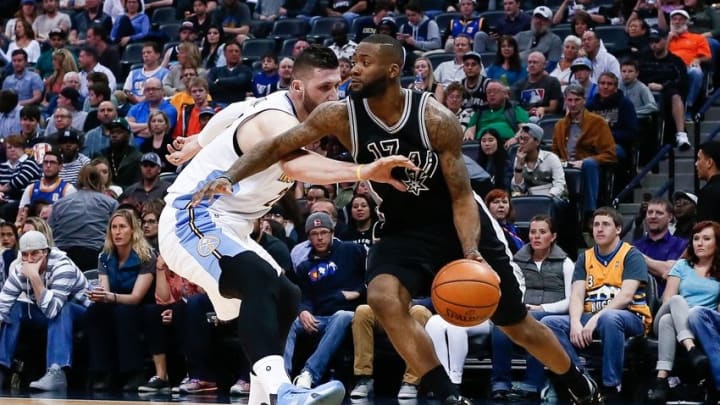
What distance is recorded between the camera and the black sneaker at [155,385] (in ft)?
33.9

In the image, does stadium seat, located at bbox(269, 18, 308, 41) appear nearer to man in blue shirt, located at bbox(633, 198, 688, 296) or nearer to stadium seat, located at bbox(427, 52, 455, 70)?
stadium seat, located at bbox(427, 52, 455, 70)

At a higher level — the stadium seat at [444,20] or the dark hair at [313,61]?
the dark hair at [313,61]

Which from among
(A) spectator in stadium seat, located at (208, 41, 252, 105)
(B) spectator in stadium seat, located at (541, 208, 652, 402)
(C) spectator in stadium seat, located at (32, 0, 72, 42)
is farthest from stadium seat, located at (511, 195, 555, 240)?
(C) spectator in stadium seat, located at (32, 0, 72, 42)

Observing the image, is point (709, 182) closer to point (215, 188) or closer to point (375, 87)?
point (375, 87)

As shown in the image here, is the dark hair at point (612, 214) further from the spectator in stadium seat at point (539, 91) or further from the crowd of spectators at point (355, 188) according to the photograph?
the spectator in stadium seat at point (539, 91)

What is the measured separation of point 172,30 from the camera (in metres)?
18.5

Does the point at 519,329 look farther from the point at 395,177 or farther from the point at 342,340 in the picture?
the point at 342,340

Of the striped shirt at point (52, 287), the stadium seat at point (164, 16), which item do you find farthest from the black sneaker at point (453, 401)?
the stadium seat at point (164, 16)

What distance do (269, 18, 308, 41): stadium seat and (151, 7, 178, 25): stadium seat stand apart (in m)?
2.35

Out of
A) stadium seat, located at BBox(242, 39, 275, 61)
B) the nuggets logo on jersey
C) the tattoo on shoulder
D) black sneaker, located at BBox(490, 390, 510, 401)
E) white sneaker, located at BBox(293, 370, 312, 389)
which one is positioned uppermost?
the tattoo on shoulder

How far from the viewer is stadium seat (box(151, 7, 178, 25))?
63.0ft

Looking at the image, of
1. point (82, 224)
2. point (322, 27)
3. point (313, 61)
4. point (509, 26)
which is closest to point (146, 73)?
point (322, 27)

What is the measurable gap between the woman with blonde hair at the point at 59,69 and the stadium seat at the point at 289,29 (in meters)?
2.76

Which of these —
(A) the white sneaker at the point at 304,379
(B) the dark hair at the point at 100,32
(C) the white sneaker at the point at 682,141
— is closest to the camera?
(A) the white sneaker at the point at 304,379
